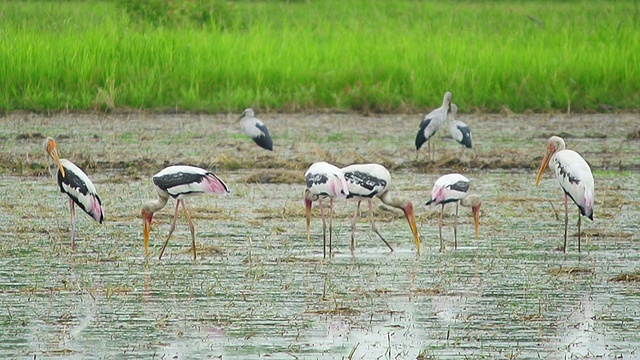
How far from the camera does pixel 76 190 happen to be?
8234 mm

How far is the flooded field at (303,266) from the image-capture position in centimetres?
548

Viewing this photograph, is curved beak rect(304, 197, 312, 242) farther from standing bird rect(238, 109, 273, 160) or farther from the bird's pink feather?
standing bird rect(238, 109, 273, 160)

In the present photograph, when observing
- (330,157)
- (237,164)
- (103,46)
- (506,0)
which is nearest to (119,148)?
(237,164)

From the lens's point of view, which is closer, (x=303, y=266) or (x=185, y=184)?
(x=303, y=266)

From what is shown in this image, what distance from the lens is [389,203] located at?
27.9ft

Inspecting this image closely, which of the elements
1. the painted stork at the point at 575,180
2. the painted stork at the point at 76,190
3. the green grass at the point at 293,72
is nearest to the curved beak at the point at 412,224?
the painted stork at the point at 575,180

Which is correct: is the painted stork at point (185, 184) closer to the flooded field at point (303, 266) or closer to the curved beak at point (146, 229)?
the curved beak at point (146, 229)

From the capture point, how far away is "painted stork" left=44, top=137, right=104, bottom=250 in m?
8.10

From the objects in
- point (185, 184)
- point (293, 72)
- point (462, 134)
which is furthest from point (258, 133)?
point (185, 184)

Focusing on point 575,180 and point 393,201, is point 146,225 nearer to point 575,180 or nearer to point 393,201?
point 393,201

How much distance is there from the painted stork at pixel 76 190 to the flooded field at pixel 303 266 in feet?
0.64

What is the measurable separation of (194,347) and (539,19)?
58.9ft

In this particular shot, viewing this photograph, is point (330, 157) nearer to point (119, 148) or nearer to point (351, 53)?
point (119, 148)

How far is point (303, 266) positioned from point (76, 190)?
183 cm
